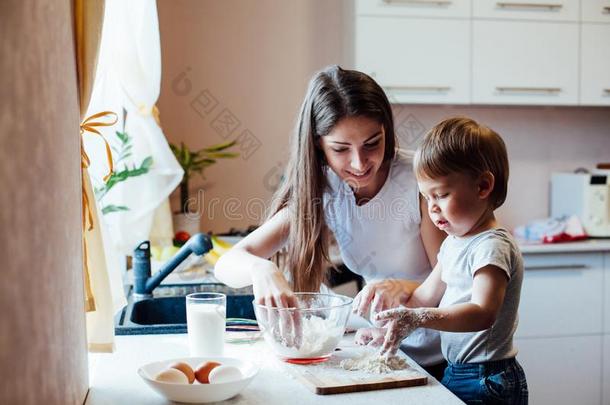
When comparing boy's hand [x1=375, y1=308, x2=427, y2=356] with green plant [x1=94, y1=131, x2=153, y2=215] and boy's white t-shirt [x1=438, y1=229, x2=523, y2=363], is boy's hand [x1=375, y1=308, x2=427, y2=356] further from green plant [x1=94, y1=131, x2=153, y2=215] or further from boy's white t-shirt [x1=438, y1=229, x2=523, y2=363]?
green plant [x1=94, y1=131, x2=153, y2=215]

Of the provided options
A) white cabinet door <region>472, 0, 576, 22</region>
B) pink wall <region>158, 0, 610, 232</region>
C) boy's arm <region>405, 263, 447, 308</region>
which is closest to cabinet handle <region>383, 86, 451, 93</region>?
pink wall <region>158, 0, 610, 232</region>

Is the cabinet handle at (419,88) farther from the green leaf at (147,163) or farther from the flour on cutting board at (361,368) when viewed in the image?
the flour on cutting board at (361,368)

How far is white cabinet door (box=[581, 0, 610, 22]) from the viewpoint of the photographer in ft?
11.3

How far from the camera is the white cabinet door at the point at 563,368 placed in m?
3.30

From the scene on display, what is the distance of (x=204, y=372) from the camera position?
1.26m

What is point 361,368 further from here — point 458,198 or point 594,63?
point 594,63

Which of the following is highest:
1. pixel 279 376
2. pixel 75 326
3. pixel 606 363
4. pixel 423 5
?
pixel 423 5

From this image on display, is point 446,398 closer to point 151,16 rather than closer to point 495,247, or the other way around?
point 495,247

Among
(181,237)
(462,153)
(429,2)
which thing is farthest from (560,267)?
(462,153)

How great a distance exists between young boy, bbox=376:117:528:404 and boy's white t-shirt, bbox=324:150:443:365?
285 millimetres

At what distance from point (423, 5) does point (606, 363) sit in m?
1.88

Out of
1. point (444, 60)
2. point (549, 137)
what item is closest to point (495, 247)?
point (444, 60)

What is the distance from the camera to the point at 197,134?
11.5 ft

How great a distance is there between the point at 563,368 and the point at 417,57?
5.19 feet
